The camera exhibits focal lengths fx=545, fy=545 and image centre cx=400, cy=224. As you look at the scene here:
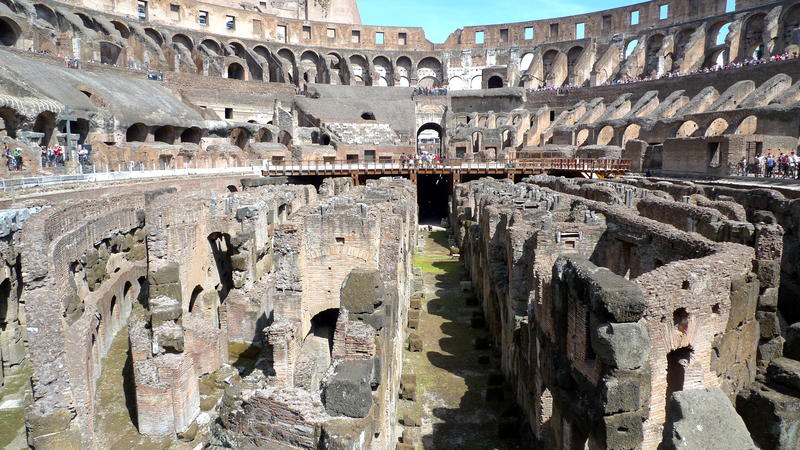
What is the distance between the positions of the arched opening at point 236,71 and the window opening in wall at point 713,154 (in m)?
Result: 43.3

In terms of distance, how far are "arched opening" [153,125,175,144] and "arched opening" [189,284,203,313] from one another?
88.0ft

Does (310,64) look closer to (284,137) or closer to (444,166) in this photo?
(284,137)

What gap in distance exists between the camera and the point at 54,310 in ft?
24.7

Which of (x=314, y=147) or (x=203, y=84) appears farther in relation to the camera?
(x=203, y=84)

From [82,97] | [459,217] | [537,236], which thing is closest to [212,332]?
[537,236]

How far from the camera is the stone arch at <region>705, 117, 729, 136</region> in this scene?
3209 cm

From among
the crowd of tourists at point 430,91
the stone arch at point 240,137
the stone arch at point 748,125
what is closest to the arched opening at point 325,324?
the stone arch at point 748,125

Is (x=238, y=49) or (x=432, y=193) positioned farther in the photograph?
(x=238, y=49)

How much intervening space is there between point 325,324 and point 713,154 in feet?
71.6

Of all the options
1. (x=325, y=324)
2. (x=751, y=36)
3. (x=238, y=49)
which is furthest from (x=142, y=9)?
(x=751, y=36)

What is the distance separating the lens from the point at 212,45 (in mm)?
55656

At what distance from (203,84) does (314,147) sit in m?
12.1

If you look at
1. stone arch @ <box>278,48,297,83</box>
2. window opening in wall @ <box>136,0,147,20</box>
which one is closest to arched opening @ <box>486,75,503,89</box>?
stone arch @ <box>278,48,297,83</box>

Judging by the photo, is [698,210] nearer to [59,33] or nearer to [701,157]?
[701,157]
